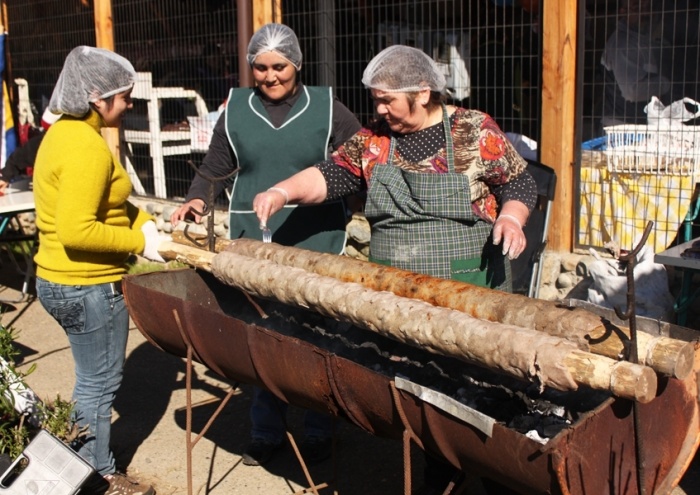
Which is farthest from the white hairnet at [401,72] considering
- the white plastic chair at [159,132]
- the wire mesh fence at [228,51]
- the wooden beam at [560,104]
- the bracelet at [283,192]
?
the white plastic chair at [159,132]

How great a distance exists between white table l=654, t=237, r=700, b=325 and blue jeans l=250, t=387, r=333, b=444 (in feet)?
6.02

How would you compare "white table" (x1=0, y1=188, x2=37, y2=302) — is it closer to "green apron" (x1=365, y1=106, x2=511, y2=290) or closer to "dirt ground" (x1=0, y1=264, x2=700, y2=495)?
"dirt ground" (x1=0, y1=264, x2=700, y2=495)

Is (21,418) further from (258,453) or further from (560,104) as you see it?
(560,104)

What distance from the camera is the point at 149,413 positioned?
4.91m

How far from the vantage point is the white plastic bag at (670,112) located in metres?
5.01

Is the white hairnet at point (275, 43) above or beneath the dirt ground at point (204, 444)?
above

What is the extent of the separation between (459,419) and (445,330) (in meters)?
0.30

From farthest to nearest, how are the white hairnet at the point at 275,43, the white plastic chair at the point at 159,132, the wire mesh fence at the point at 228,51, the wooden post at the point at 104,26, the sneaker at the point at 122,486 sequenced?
1. the wooden post at the point at 104,26
2. the white plastic chair at the point at 159,132
3. the wire mesh fence at the point at 228,51
4. the white hairnet at the point at 275,43
5. the sneaker at the point at 122,486

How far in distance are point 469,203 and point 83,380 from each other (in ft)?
6.04

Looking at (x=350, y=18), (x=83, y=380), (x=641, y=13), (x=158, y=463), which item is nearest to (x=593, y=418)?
(x=83, y=380)

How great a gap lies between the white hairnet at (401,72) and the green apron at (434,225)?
0.65 ft

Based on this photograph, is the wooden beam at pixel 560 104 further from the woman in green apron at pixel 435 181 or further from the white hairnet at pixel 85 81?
the white hairnet at pixel 85 81

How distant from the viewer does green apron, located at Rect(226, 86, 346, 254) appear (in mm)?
4090

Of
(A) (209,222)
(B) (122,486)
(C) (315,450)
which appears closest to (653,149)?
(C) (315,450)
